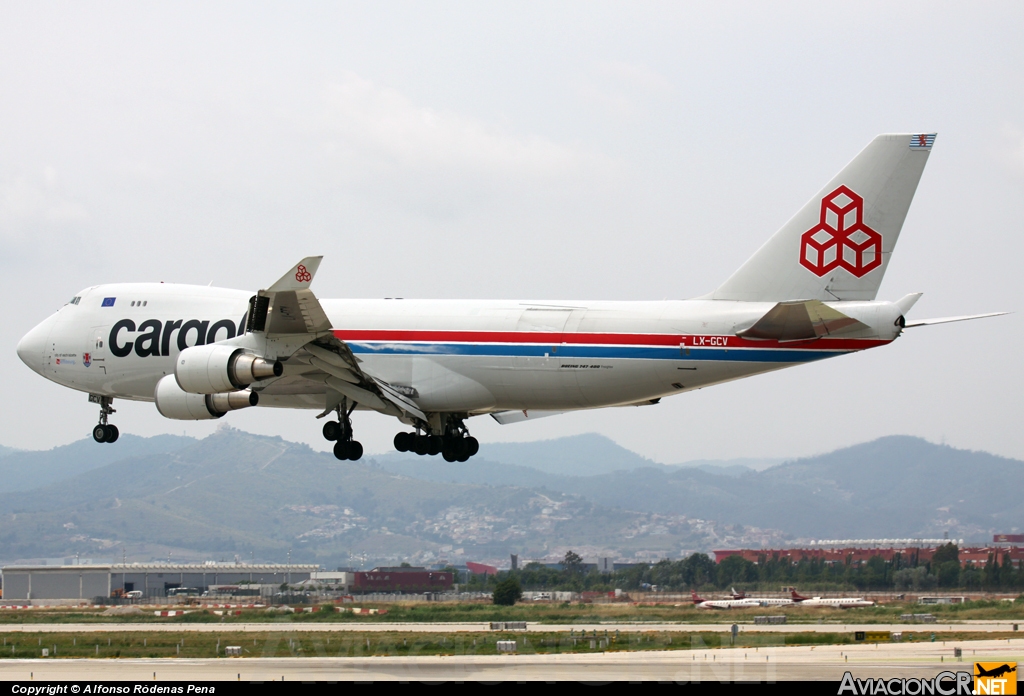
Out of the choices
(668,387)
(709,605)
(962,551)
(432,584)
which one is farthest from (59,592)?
(962,551)

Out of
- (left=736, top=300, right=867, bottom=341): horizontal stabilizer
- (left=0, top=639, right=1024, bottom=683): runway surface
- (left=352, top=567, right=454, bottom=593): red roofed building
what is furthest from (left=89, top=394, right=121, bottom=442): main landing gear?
(left=736, top=300, right=867, bottom=341): horizontal stabilizer

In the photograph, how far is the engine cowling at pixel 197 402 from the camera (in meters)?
36.0

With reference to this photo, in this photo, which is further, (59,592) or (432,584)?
(59,592)

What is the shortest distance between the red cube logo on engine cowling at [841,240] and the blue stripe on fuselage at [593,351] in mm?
2487

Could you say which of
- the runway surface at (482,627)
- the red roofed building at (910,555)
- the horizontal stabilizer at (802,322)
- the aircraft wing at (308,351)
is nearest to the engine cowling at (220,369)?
the aircraft wing at (308,351)

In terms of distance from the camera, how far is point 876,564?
2352 inches

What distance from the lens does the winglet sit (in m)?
32.3

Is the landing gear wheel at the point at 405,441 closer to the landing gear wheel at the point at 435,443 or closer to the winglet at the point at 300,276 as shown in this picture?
the landing gear wheel at the point at 435,443

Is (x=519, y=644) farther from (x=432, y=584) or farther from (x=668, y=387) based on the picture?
(x=432, y=584)

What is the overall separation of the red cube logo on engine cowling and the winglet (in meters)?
12.9

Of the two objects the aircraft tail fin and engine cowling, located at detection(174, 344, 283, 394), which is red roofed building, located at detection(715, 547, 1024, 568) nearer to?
the aircraft tail fin

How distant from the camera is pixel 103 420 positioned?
43062 millimetres

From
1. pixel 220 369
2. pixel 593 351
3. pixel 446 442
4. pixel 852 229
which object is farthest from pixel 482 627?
pixel 852 229

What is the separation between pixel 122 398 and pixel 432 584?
22336mm
